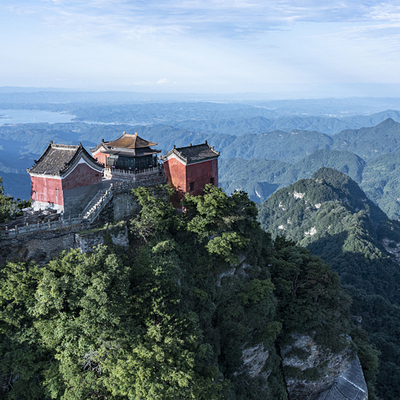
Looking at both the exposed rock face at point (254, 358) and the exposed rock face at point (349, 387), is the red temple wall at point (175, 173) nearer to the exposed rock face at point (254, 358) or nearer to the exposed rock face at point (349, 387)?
the exposed rock face at point (254, 358)

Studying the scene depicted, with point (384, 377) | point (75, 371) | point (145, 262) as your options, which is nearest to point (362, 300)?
point (384, 377)

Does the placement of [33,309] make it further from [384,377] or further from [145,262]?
[384,377]

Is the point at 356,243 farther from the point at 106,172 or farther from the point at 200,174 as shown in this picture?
the point at 106,172

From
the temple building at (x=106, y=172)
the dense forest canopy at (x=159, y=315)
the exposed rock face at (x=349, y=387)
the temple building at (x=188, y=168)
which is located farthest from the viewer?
the exposed rock face at (x=349, y=387)

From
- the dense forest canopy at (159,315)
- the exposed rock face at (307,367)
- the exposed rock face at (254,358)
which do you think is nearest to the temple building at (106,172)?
the dense forest canopy at (159,315)

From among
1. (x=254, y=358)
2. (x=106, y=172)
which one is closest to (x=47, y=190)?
(x=106, y=172)
